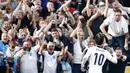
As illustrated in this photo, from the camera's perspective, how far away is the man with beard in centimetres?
1766

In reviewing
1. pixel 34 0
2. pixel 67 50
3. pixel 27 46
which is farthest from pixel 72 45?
pixel 34 0

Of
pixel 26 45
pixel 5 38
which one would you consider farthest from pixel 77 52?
pixel 5 38

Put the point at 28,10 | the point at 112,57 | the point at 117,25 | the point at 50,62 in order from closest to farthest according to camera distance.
Result: the point at 112,57
the point at 50,62
the point at 117,25
the point at 28,10

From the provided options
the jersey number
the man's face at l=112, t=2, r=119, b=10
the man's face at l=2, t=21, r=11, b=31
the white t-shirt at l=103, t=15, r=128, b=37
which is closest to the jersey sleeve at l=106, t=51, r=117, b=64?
the jersey number

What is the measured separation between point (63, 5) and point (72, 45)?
8.72 feet

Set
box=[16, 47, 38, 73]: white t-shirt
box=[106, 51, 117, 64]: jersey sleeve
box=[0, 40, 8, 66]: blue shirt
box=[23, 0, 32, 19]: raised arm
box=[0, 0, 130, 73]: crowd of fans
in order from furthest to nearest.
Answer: box=[23, 0, 32, 19]: raised arm
box=[0, 0, 130, 73]: crowd of fans
box=[16, 47, 38, 73]: white t-shirt
box=[0, 40, 8, 66]: blue shirt
box=[106, 51, 117, 64]: jersey sleeve

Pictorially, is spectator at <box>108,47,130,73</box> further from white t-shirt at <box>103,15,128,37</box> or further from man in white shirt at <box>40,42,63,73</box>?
man in white shirt at <box>40,42,63,73</box>

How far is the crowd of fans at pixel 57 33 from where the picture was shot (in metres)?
17.9

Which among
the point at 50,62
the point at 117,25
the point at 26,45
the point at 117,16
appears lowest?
the point at 50,62

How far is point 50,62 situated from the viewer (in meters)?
18.0

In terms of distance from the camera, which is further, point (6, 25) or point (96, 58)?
point (6, 25)

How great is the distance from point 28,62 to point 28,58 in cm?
11

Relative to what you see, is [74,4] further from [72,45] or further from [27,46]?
[27,46]

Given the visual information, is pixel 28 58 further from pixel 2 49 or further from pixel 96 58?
pixel 96 58
